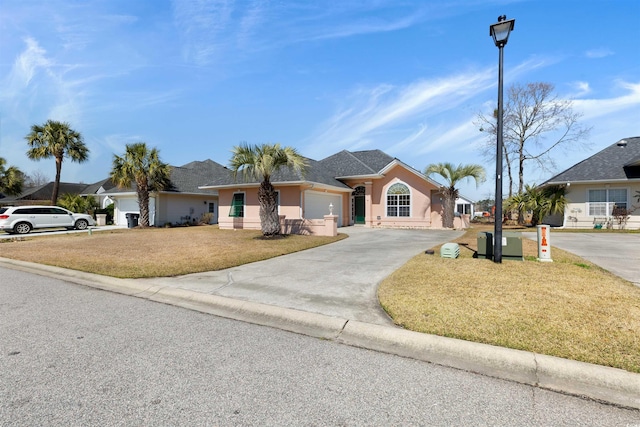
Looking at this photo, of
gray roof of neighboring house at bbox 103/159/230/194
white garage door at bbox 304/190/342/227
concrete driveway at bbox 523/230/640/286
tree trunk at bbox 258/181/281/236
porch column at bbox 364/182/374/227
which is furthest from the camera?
gray roof of neighboring house at bbox 103/159/230/194

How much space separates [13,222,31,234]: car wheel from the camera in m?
20.1

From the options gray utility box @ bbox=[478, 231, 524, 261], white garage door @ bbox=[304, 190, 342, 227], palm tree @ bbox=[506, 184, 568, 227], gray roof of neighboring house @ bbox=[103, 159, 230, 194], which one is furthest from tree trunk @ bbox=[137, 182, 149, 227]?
palm tree @ bbox=[506, 184, 568, 227]

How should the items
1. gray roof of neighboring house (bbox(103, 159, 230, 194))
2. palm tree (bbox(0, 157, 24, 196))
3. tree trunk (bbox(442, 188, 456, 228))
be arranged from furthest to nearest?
palm tree (bbox(0, 157, 24, 196)) → gray roof of neighboring house (bbox(103, 159, 230, 194)) → tree trunk (bbox(442, 188, 456, 228))

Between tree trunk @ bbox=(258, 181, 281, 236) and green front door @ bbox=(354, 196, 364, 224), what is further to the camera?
green front door @ bbox=(354, 196, 364, 224)

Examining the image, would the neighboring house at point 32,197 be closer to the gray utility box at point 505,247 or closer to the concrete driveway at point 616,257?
the gray utility box at point 505,247

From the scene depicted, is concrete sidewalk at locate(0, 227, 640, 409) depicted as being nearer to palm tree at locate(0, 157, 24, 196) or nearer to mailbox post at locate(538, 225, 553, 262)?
mailbox post at locate(538, 225, 553, 262)

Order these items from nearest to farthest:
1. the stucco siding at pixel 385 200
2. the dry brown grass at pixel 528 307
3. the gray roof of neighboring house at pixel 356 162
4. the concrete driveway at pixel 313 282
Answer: the dry brown grass at pixel 528 307
the concrete driveway at pixel 313 282
the stucco siding at pixel 385 200
the gray roof of neighboring house at pixel 356 162

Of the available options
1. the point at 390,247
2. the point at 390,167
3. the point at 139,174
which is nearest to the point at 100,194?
the point at 139,174

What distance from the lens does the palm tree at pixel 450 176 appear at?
20531 mm

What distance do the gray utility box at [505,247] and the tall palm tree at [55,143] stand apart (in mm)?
33388

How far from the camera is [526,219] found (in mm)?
29141

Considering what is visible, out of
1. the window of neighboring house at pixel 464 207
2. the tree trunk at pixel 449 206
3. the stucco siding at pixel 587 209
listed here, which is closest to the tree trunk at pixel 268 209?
the tree trunk at pixel 449 206

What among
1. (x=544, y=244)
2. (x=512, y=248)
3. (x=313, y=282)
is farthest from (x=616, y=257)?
(x=313, y=282)

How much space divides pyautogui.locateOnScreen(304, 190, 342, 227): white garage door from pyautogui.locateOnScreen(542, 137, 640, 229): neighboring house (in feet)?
47.8
